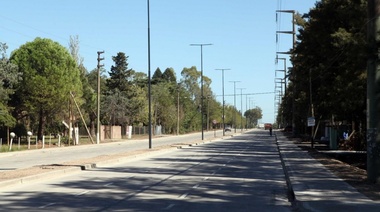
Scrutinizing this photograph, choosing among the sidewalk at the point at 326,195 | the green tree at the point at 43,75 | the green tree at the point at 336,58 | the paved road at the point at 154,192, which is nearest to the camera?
the sidewalk at the point at 326,195

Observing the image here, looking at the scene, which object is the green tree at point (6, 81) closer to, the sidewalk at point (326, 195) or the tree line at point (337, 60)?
the tree line at point (337, 60)

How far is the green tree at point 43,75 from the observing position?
185 feet

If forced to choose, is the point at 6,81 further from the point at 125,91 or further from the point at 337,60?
the point at 125,91

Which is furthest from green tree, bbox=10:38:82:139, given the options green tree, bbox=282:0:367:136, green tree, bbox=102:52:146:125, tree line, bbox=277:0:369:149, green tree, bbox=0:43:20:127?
green tree, bbox=102:52:146:125

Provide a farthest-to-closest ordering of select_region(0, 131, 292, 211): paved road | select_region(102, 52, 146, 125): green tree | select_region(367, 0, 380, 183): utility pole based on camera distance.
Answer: select_region(102, 52, 146, 125): green tree < select_region(367, 0, 380, 183): utility pole < select_region(0, 131, 292, 211): paved road

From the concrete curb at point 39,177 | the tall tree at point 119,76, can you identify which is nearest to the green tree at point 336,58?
the concrete curb at point 39,177

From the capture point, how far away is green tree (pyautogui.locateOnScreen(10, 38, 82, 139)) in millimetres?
56281

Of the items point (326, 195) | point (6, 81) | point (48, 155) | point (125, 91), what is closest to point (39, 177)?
point (326, 195)

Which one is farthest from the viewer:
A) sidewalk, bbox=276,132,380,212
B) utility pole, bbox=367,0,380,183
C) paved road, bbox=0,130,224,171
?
paved road, bbox=0,130,224,171

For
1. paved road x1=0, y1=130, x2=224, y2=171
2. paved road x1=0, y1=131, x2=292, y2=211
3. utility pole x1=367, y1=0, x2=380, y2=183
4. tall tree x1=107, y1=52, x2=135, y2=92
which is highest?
tall tree x1=107, y1=52, x2=135, y2=92

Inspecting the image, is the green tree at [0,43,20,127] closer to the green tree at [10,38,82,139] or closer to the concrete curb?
the green tree at [10,38,82,139]

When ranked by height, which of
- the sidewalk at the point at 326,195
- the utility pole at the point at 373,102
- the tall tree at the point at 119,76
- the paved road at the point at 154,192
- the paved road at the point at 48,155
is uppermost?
the tall tree at the point at 119,76

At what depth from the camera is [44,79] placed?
56.3 m

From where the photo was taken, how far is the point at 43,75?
188ft
